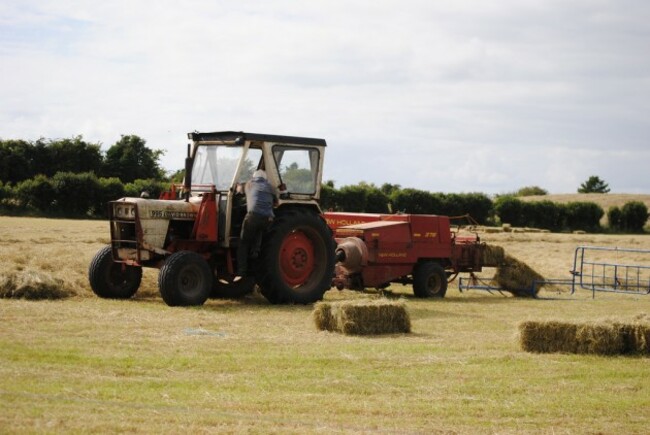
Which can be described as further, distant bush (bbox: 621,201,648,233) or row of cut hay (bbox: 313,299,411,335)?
distant bush (bbox: 621,201,648,233)

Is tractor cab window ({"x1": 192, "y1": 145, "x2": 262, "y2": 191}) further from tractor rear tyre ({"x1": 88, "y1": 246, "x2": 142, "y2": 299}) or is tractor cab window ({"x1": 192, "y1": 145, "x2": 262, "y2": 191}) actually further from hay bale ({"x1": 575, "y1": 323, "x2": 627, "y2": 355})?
hay bale ({"x1": 575, "y1": 323, "x2": 627, "y2": 355})

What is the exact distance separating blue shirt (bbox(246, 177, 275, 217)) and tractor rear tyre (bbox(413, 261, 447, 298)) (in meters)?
4.85

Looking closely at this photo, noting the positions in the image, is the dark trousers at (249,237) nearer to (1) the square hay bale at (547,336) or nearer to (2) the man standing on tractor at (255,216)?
(2) the man standing on tractor at (255,216)

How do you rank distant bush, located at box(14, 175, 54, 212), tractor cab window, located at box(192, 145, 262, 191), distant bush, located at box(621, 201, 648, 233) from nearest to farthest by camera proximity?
tractor cab window, located at box(192, 145, 262, 191) < distant bush, located at box(14, 175, 54, 212) < distant bush, located at box(621, 201, 648, 233)

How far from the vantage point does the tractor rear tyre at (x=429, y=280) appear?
18.8m

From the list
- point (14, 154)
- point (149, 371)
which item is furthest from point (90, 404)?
point (14, 154)

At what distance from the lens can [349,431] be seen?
22.6ft

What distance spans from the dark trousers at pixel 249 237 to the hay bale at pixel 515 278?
6910 mm

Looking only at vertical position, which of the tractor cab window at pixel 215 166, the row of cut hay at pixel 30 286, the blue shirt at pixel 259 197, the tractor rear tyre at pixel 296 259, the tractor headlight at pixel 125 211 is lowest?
the row of cut hay at pixel 30 286

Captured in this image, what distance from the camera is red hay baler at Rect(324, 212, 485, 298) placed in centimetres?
1809

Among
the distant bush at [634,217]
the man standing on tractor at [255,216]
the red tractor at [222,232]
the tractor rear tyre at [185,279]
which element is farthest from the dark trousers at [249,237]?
the distant bush at [634,217]

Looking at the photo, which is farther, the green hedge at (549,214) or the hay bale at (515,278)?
the green hedge at (549,214)

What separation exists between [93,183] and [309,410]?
37952mm

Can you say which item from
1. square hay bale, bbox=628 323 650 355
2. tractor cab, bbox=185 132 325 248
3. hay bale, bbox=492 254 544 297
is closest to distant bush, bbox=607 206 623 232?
hay bale, bbox=492 254 544 297
